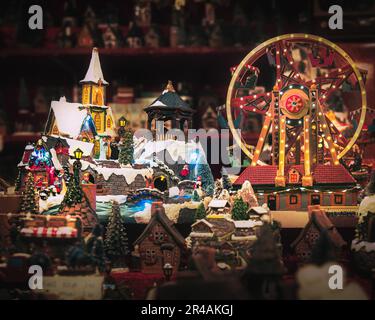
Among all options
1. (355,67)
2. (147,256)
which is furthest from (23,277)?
(355,67)

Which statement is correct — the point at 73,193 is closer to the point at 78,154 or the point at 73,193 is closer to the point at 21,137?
the point at 78,154

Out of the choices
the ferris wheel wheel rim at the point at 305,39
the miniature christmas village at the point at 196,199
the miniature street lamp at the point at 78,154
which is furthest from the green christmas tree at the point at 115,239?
Answer: the ferris wheel wheel rim at the point at 305,39

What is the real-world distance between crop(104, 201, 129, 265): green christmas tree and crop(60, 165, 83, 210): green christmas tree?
0.17m

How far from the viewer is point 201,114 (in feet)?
12.2

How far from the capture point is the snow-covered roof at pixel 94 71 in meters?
3.41

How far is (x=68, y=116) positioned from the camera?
Result: 333cm

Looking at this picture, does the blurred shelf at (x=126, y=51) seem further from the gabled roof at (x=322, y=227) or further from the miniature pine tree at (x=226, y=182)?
the gabled roof at (x=322, y=227)

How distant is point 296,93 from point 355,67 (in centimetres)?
38

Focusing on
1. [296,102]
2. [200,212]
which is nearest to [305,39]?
[296,102]

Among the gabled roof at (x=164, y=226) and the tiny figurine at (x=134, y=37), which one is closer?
the gabled roof at (x=164, y=226)

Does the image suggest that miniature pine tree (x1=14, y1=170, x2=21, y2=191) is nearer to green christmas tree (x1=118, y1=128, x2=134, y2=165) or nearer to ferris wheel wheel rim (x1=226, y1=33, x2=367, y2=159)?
green christmas tree (x1=118, y1=128, x2=134, y2=165)

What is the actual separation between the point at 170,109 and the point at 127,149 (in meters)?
0.31

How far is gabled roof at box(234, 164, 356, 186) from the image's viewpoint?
308cm

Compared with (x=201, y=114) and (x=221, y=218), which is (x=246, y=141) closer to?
(x=201, y=114)
